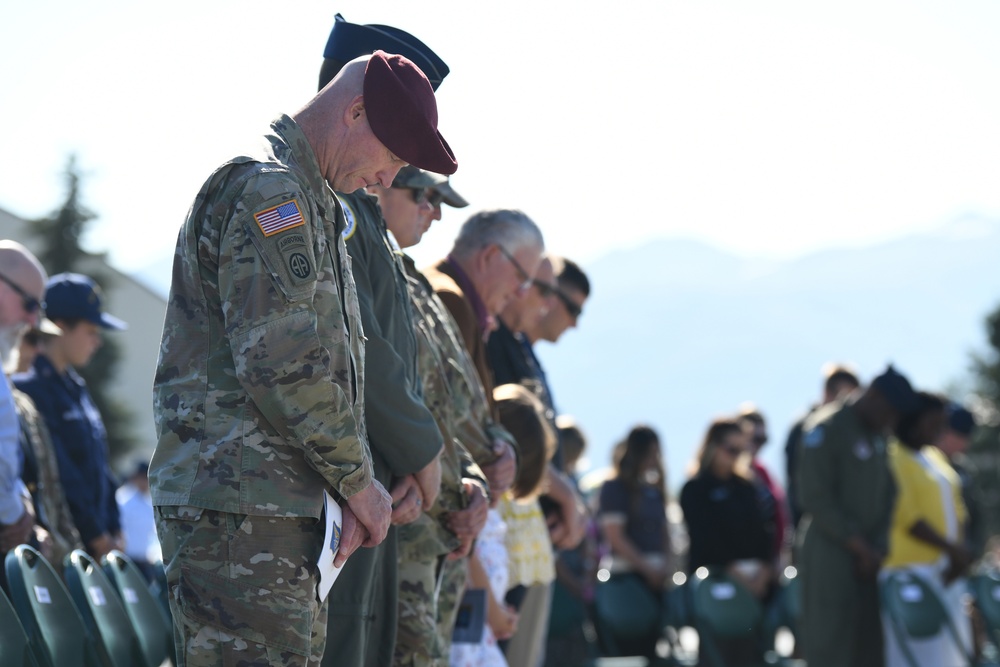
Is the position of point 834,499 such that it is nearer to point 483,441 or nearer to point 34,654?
point 483,441

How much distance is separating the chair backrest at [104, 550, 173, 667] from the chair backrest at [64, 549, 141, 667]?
0.25 ft

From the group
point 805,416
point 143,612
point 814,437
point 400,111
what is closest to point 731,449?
point 814,437

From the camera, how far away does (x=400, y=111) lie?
8.88 feet

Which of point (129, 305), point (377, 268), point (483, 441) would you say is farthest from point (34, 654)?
point (129, 305)

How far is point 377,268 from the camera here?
10.7 feet

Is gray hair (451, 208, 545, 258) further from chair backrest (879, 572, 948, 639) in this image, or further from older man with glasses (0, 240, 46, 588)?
chair backrest (879, 572, 948, 639)

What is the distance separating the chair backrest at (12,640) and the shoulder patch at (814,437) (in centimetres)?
500

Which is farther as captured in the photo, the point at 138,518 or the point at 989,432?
the point at 989,432

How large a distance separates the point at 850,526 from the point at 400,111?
4927 millimetres

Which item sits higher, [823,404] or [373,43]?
[373,43]

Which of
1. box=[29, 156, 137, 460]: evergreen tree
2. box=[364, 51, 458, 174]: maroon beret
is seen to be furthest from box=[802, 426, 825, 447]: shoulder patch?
box=[29, 156, 137, 460]: evergreen tree

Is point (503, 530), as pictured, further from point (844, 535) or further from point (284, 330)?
point (844, 535)

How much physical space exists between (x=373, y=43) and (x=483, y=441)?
1215 millimetres

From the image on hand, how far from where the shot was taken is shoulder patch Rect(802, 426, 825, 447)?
711 centimetres
